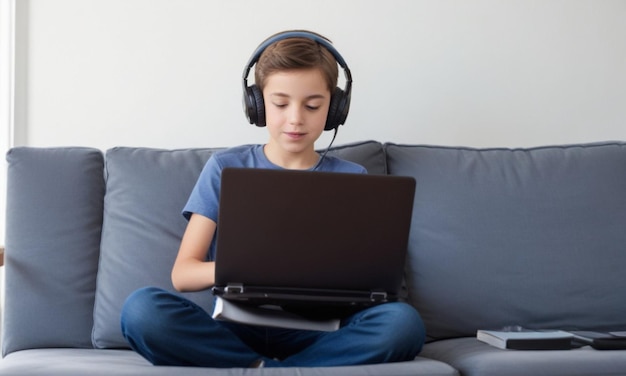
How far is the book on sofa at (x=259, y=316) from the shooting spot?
152cm

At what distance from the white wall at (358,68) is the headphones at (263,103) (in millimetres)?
508

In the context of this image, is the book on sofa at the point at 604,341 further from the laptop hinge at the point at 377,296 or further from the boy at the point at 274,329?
the laptop hinge at the point at 377,296

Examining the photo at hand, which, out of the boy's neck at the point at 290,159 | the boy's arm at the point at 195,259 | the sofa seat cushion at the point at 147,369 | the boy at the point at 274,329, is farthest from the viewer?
the boy's neck at the point at 290,159

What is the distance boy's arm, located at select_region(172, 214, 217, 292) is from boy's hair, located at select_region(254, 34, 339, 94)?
328 mm

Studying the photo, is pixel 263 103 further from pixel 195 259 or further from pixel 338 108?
pixel 195 259

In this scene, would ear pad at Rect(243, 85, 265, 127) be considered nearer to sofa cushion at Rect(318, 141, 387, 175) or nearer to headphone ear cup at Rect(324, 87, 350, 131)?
headphone ear cup at Rect(324, 87, 350, 131)

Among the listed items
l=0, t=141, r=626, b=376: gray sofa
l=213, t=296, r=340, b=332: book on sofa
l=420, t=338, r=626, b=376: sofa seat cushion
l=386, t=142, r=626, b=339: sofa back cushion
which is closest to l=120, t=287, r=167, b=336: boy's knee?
l=213, t=296, r=340, b=332: book on sofa

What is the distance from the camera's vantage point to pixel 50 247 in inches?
75.8

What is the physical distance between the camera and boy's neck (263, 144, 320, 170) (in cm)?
198

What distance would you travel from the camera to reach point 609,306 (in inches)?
79.8

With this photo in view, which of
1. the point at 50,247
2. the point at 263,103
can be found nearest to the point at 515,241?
the point at 263,103

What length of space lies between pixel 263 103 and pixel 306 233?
19.1 inches

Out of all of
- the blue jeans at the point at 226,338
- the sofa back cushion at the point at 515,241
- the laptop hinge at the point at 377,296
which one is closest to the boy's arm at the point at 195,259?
the blue jeans at the point at 226,338

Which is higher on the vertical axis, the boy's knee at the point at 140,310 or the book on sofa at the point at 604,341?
the boy's knee at the point at 140,310
